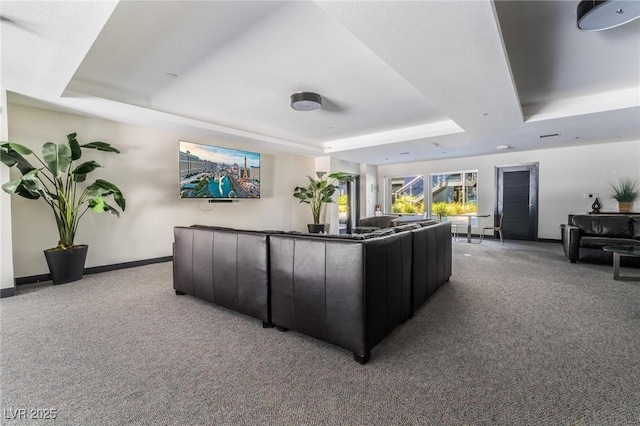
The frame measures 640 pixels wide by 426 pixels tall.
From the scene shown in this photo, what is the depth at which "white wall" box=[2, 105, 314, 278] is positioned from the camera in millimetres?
3771

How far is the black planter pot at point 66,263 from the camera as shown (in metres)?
3.62

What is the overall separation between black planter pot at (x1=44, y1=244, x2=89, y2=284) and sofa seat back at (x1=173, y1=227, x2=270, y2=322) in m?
1.71

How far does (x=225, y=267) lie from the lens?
8.77ft

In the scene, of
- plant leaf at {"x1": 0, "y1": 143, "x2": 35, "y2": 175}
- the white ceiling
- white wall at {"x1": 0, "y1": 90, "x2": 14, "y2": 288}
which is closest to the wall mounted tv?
the white ceiling

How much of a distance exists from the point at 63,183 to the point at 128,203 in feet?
2.78

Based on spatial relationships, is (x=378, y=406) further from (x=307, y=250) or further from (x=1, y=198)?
(x=1, y=198)

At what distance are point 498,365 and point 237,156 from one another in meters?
5.49

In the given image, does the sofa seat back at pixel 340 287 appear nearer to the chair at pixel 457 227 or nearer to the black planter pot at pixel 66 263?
the black planter pot at pixel 66 263

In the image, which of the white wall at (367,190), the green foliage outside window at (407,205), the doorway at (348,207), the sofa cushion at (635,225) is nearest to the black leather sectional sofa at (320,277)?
the sofa cushion at (635,225)

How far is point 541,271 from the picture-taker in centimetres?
425

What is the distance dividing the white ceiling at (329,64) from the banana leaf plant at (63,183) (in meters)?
0.66

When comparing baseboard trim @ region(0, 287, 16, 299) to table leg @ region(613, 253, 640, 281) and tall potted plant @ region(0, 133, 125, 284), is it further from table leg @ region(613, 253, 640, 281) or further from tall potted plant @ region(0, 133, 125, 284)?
table leg @ region(613, 253, 640, 281)

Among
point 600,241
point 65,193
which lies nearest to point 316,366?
point 65,193

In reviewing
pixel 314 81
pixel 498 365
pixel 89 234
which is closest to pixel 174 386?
pixel 498 365
